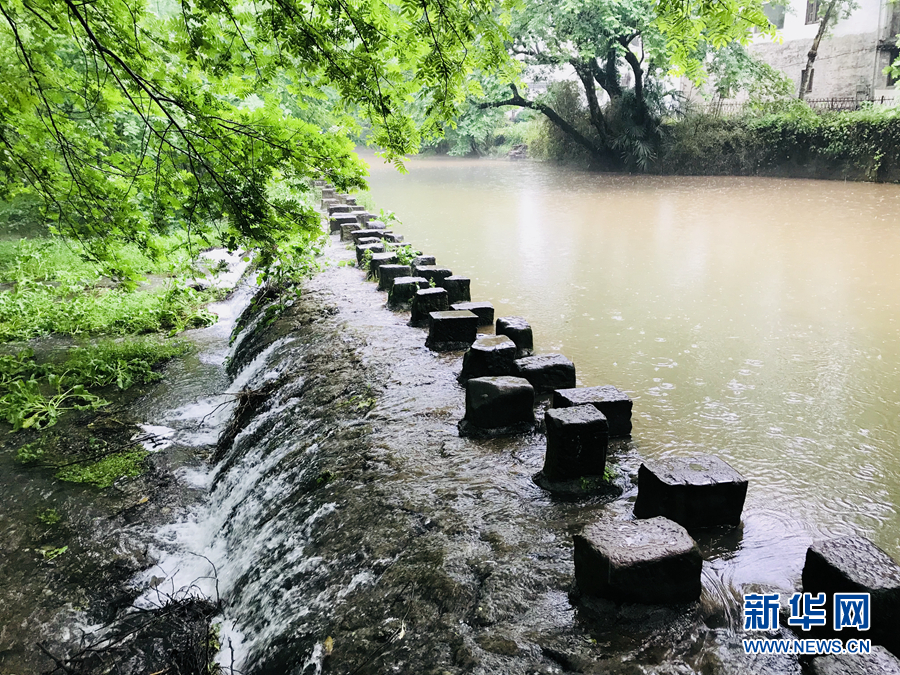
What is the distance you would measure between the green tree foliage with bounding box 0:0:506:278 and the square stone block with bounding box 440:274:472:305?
2234mm

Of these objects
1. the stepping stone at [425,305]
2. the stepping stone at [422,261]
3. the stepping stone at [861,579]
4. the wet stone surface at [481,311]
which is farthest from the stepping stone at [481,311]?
the stepping stone at [861,579]

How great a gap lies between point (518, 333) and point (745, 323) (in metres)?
3.13

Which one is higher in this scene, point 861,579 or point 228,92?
point 228,92

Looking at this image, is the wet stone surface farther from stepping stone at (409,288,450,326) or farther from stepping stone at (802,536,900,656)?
stepping stone at (802,536,900,656)

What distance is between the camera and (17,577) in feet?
12.7

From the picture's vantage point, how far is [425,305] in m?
6.21

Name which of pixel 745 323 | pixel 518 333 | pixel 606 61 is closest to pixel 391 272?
pixel 518 333

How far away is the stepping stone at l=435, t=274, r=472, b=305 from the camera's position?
6965mm

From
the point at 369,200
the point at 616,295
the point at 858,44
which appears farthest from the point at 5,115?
the point at 858,44

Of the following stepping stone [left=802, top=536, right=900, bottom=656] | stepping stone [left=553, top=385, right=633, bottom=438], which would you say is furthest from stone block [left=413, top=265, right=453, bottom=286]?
stepping stone [left=802, top=536, right=900, bottom=656]

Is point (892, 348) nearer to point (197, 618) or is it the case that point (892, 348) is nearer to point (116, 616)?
point (197, 618)

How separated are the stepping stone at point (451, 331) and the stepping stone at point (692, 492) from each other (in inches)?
106

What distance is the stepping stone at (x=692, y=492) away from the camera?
2.86 m

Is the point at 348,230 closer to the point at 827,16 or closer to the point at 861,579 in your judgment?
A: the point at 861,579
